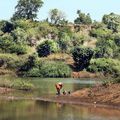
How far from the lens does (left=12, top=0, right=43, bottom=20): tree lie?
14500 cm

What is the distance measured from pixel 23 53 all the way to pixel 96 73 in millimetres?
19157

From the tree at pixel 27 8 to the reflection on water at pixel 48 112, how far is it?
107m

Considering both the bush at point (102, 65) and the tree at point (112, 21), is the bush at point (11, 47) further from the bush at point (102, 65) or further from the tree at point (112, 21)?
the tree at point (112, 21)

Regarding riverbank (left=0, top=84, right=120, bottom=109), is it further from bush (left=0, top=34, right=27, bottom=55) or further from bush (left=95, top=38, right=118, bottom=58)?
bush (left=95, top=38, right=118, bottom=58)

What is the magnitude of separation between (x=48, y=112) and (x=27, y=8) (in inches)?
4490

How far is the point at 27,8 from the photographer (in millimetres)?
145625

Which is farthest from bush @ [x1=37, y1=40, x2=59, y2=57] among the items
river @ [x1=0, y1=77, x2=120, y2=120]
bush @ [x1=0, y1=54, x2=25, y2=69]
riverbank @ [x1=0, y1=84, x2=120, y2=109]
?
river @ [x1=0, y1=77, x2=120, y2=120]

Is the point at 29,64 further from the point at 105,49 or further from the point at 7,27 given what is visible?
the point at 7,27

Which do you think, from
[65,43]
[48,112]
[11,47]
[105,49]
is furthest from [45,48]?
[48,112]

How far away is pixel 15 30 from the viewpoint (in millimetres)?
118312

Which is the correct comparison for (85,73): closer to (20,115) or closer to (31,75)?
(31,75)

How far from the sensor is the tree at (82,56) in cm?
9888

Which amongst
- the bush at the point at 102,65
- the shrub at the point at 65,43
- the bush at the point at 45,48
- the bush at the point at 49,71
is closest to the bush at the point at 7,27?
the shrub at the point at 65,43

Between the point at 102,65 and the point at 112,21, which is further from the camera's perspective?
the point at 112,21
